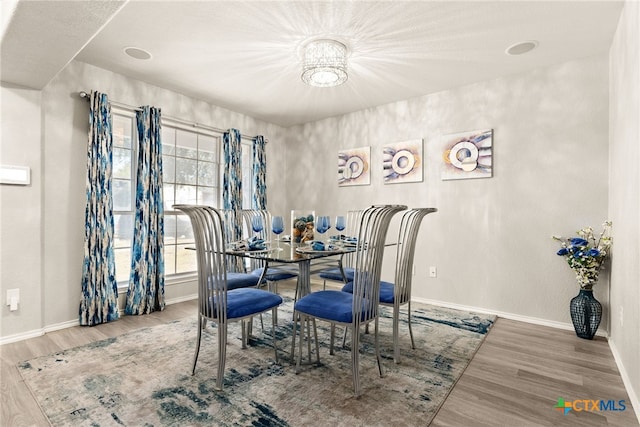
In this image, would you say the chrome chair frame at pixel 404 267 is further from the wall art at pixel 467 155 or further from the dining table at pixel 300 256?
the wall art at pixel 467 155

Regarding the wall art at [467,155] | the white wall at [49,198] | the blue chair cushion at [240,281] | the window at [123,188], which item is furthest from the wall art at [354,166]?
the white wall at [49,198]

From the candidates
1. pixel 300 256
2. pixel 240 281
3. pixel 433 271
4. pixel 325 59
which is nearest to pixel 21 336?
pixel 240 281

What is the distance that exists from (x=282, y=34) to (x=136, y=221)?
8.16 ft

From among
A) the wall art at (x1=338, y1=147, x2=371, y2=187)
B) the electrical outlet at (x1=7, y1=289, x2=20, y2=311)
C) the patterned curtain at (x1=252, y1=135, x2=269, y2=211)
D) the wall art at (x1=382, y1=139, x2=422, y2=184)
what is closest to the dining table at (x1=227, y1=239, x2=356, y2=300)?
the wall art at (x1=382, y1=139, x2=422, y2=184)

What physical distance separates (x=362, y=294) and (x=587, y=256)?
86.6 inches

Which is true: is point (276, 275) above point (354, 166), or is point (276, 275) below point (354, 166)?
below

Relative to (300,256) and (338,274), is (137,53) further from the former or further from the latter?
(338,274)

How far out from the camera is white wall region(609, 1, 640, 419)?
192 cm

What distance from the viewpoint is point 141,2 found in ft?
7.54

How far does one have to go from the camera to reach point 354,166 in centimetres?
477

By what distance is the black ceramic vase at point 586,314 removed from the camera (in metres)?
2.85

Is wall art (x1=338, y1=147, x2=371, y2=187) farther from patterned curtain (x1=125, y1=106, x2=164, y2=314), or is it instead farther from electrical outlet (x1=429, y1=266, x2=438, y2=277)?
patterned curtain (x1=125, y1=106, x2=164, y2=314)

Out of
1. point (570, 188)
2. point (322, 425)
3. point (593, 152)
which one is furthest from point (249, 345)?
point (593, 152)

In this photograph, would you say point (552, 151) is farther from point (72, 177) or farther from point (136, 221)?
point (72, 177)
